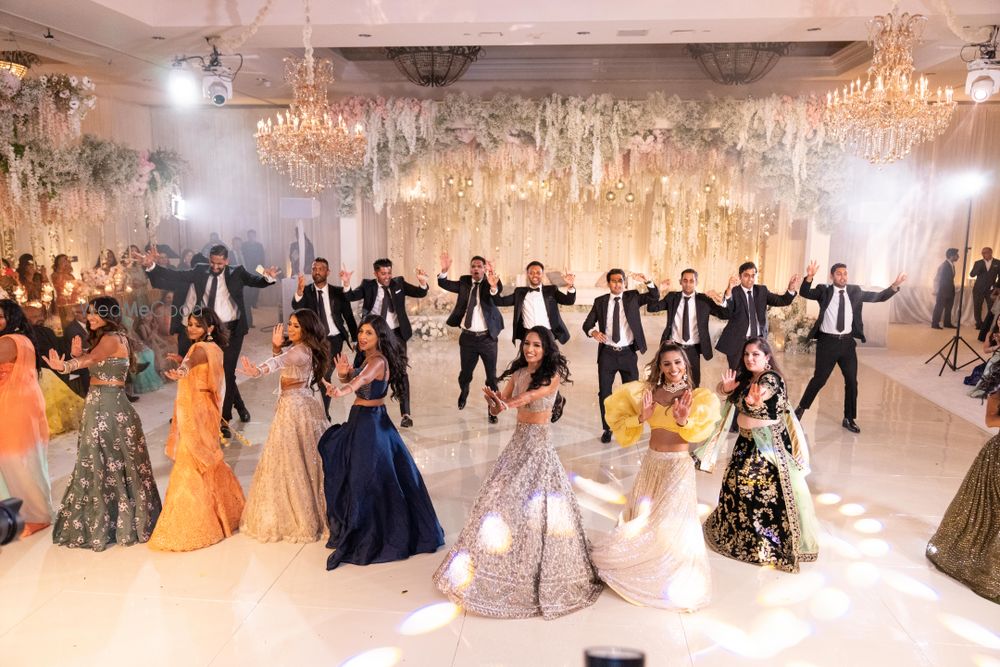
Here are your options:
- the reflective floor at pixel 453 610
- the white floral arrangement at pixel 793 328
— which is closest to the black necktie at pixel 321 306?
the reflective floor at pixel 453 610

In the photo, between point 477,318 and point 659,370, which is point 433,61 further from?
point 659,370

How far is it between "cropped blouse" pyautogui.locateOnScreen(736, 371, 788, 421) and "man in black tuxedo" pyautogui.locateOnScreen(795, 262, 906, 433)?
2.98 metres

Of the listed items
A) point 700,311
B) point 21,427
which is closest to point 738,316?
point 700,311

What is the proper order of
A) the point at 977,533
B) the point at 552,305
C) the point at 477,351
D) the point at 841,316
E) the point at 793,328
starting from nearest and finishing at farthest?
the point at 977,533 → the point at 841,316 → the point at 552,305 → the point at 477,351 → the point at 793,328

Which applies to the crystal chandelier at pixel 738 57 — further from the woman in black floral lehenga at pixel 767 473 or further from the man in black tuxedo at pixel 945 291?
the woman in black floral lehenga at pixel 767 473

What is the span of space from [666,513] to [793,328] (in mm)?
8160

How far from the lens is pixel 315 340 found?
4.82 meters

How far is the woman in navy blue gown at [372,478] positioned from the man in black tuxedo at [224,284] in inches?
119

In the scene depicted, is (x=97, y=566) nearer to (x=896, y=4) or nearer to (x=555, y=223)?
(x=896, y=4)

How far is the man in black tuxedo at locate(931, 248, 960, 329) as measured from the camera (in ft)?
44.4

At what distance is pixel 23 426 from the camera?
15.8 ft

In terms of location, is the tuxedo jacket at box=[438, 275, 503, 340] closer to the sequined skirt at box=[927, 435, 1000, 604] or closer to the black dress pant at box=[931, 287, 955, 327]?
the sequined skirt at box=[927, 435, 1000, 604]

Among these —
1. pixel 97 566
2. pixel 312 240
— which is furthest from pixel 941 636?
pixel 312 240

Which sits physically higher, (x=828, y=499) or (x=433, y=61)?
(x=433, y=61)
